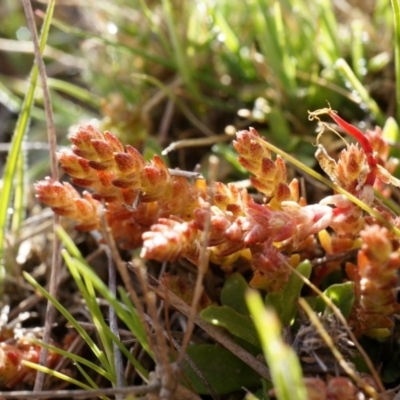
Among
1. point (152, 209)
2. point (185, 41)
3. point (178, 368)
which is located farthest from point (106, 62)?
point (178, 368)

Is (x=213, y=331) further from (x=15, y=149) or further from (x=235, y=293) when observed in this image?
(x=15, y=149)

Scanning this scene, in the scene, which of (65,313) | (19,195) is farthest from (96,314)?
(19,195)

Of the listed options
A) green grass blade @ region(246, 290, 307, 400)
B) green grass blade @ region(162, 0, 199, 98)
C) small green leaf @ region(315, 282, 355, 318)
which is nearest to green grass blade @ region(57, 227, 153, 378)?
green grass blade @ region(246, 290, 307, 400)

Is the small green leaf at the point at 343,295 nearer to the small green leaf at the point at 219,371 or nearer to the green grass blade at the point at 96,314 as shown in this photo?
the small green leaf at the point at 219,371

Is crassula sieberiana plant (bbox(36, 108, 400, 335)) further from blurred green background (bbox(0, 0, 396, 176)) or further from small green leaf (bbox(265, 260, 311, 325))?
blurred green background (bbox(0, 0, 396, 176))

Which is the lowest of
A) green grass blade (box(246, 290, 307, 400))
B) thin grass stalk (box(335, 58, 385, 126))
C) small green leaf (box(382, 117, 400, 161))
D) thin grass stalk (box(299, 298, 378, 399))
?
thin grass stalk (box(299, 298, 378, 399))

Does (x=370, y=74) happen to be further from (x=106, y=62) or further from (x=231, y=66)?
(x=106, y=62)
